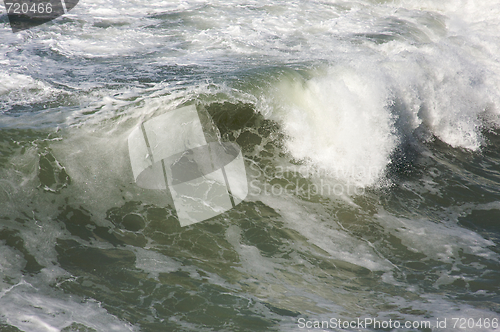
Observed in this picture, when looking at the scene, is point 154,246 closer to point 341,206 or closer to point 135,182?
point 135,182

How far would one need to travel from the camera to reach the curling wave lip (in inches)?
Answer: 178

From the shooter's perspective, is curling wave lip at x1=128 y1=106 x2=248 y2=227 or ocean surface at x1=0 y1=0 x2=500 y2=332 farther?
curling wave lip at x1=128 y1=106 x2=248 y2=227

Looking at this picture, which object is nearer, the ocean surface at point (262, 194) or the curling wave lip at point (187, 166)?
the ocean surface at point (262, 194)

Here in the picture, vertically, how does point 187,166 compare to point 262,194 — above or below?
above

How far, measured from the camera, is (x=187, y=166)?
15.5 ft

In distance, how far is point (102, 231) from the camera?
3955 millimetres

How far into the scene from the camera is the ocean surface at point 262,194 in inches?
128

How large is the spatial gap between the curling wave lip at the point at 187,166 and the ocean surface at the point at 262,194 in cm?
15

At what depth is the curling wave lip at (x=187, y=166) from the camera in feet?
14.8

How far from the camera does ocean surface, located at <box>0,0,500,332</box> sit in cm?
324

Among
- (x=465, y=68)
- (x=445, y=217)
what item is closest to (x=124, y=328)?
(x=445, y=217)

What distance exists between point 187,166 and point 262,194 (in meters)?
1.02

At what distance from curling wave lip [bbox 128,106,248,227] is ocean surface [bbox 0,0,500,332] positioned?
0.48 ft

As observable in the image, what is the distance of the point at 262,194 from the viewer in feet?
15.7
